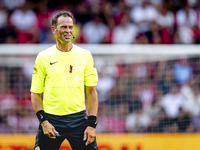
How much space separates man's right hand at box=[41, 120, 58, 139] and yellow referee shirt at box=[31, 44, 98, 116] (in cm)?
16

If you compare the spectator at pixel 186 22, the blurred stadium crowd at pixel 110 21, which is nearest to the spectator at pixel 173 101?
the blurred stadium crowd at pixel 110 21

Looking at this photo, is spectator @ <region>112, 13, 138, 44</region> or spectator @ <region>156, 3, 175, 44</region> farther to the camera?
spectator @ <region>156, 3, 175, 44</region>

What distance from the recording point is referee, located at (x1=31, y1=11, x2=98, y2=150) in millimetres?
3971

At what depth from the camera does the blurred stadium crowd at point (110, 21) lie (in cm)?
1012

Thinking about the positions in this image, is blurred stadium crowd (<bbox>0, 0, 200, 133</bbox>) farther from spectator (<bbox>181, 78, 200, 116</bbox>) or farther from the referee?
the referee

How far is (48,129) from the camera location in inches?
154

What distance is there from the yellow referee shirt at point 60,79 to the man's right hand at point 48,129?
16 cm

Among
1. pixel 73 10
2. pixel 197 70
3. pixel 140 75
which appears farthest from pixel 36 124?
pixel 73 10

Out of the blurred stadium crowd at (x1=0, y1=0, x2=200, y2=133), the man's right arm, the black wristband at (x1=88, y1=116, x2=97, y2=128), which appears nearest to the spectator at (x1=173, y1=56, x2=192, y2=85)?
the blurred stadium crowd at (x1=0, y1=0, x2=200, y2=133)

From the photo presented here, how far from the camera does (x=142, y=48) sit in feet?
26.1

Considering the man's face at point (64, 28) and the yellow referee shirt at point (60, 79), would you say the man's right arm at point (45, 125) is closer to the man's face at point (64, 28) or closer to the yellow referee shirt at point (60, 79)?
the yellow referee shirt at point (60, 79)

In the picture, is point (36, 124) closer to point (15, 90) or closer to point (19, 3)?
point (15, 90)

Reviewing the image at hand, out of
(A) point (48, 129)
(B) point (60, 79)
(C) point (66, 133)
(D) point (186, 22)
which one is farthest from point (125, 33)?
(A) point (48, 129)

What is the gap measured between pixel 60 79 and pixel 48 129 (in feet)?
1.84
